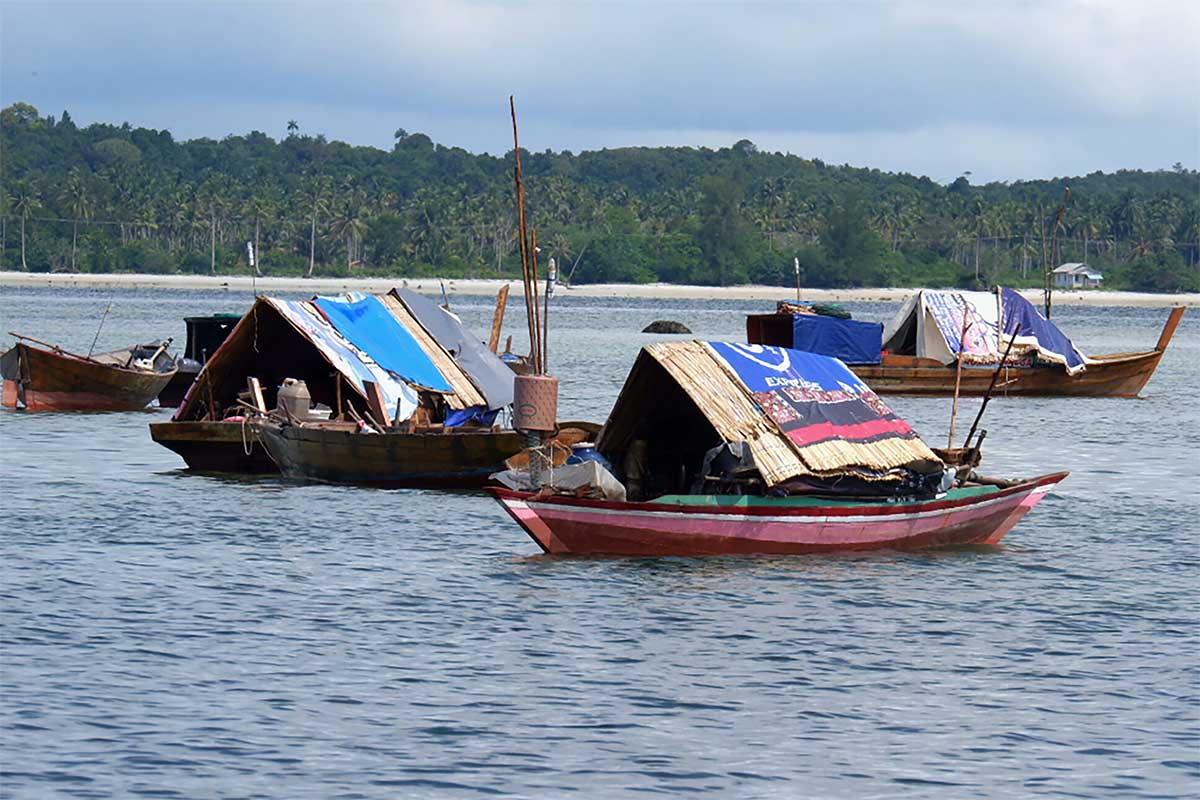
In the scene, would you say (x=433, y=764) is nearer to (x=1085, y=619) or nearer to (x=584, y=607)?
(x=584, y=607)

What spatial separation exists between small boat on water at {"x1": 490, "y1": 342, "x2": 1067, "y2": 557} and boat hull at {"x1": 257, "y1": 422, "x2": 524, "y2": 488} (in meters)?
3.88

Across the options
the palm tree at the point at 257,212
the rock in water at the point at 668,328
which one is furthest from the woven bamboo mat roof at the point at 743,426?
the palm tree at the point at 257,212

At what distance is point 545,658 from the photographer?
16906 millimetres

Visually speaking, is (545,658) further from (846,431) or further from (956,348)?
(956,348)

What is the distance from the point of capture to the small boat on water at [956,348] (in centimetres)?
5044

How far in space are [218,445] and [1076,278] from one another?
6603 inches

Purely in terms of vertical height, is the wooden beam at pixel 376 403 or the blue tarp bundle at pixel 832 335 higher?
the blue tarp bundle at pixel 832 335

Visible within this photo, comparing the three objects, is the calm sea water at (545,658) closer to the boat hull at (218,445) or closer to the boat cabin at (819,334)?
the boat hull at (218,445)

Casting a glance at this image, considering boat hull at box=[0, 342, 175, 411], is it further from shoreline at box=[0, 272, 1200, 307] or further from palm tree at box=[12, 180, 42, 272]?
palm tree at box=[12, 180, 42, 272]

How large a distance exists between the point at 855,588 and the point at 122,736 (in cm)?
904

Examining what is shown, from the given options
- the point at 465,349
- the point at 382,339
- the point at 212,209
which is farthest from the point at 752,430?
the point at 212,209

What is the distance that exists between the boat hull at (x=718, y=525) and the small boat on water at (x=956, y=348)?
90.9ft

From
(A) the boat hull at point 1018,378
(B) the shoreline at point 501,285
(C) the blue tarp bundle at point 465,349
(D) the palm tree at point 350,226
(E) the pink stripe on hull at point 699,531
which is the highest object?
(D) the palm tree at point 350,226

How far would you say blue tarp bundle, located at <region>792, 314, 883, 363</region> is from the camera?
50.3 meters
